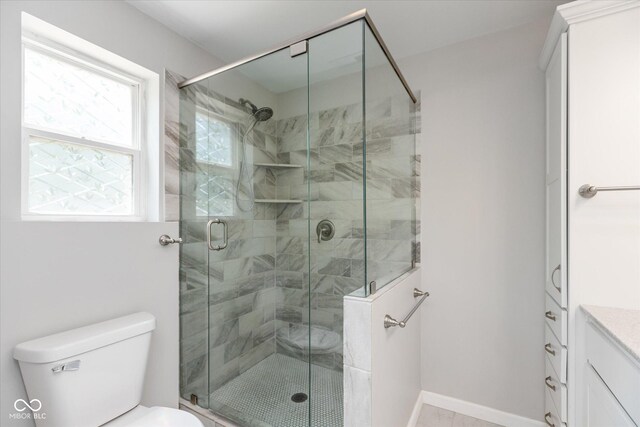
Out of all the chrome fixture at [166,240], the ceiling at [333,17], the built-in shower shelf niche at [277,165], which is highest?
the ceiling at [333,17]

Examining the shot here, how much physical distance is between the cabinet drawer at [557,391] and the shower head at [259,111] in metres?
2.00

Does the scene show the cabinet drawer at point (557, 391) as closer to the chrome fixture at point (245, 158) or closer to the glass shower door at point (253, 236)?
the glass shower door at point (253, 236)

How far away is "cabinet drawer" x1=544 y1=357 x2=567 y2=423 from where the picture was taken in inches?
52.7

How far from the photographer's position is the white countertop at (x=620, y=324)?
2.98 ft

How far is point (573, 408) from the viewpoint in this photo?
1293 mm

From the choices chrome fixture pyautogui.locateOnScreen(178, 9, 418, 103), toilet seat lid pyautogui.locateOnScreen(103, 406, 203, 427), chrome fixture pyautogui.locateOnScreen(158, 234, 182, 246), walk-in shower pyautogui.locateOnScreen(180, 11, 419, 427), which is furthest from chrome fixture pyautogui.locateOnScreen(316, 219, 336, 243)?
toilet seat lid pyautogui.locateOnScreen(103, 406, 203, 427)

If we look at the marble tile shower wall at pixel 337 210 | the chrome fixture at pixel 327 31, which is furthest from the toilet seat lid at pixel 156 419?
the chrome fixture at pixel 327 31

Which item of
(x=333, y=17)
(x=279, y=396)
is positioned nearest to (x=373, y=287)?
(x=279, y=396)

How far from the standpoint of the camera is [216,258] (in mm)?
1833

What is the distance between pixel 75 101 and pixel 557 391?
2781 mm

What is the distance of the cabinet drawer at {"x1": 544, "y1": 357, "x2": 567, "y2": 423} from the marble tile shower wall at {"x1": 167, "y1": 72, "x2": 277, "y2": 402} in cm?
158

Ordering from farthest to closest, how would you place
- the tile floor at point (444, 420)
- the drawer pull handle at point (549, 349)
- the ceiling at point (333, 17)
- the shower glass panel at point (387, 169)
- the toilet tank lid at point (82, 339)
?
the tile floor at point (444, 420) < the ceiling at point (333, 17) < the drawer pull handle at point (549, 349) < the shower glass panel at point (387, 169) < the toilet tank lid at point (82, 339)

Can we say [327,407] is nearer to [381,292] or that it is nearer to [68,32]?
[381,292]

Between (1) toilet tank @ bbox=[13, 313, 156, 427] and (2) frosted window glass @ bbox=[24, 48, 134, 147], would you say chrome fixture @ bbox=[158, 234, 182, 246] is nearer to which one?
(1) toilet tank @ bbox=[13, 313, 156, 427]
